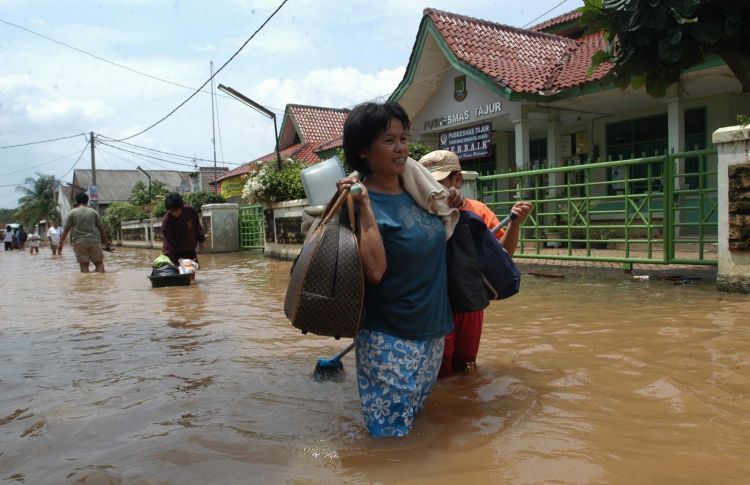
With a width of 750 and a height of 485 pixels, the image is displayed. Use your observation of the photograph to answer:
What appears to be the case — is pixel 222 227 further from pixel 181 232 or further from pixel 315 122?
pixel 181 232

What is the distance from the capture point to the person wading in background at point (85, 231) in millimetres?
11352

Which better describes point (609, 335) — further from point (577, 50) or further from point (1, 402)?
point (577, 50)

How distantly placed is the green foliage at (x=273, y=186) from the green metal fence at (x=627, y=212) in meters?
4.88

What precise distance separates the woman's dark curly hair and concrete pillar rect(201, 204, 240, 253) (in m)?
17.0

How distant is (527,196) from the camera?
11453 mm

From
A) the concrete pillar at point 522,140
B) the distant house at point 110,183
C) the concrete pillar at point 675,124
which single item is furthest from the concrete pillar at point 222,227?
the distant house at point 110,183

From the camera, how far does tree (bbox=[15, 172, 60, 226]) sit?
58094 mm

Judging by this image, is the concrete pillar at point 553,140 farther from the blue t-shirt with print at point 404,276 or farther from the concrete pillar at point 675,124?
the blue t-shirt with print at point 404,276

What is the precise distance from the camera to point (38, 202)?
190 ft

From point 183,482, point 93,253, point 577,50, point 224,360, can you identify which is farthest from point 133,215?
point 183,482

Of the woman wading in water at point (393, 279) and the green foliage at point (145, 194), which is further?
the green foliage at point (145, 194)

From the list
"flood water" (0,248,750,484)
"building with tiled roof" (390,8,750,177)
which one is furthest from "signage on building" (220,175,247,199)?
"flood water" (0,248,750,484)

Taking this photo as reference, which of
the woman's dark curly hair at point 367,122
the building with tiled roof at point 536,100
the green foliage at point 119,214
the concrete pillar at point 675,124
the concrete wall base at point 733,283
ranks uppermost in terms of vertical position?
the building with tiled roof at point 536,100

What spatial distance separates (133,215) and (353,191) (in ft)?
98.4
